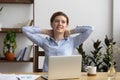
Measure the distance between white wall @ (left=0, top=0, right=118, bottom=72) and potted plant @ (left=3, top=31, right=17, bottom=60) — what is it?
0.31 metres

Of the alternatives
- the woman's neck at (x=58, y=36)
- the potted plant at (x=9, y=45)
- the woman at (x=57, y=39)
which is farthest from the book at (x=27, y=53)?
the woman's neck at (x=58, y=36)

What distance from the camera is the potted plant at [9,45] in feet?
13.1

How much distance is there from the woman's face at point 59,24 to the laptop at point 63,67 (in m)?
0.67

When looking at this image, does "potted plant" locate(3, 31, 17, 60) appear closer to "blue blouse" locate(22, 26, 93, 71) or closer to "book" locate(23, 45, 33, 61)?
"book" locate(23, 45, 33, 61)

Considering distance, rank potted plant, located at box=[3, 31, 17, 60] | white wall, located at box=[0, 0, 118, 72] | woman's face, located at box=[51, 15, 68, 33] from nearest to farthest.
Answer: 1. woman's face, located at box=[51, 15, 68, 33]
2. potted plant, located at box=[3, 31, 17, 60]
3. white wall, located at box=[0, 0, 118, 72]

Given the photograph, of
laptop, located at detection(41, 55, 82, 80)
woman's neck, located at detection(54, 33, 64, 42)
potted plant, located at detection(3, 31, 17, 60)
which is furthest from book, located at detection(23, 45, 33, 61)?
laptop, located at detection(41, 55, 82, 80)

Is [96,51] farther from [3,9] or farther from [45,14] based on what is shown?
[3,9]

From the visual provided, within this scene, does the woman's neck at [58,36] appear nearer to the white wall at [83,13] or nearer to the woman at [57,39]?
the woman at [57,39]

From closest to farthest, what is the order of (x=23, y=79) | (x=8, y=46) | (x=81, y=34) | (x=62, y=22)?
(x=23, y=79)
(x=62, y=22)
(x=81, y=34)
(x=8, y=46)

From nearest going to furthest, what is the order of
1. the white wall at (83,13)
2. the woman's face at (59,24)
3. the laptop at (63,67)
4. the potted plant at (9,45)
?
the laptop at (63,67), the woman's face at (59,24), the potted plant at (9,45), the white wall at (83,13)

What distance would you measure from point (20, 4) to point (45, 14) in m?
0.42

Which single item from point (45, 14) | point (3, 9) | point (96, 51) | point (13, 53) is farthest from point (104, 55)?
point (3, 9)

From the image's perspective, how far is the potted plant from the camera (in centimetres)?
400

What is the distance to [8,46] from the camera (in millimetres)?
4027
